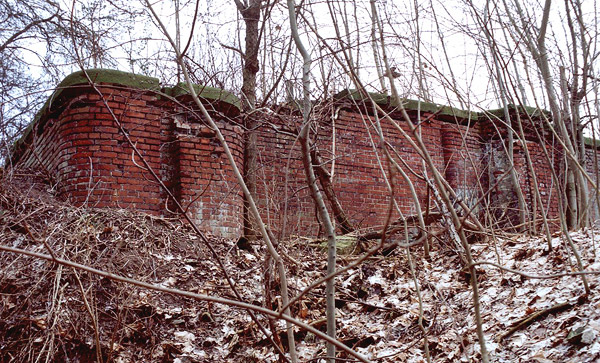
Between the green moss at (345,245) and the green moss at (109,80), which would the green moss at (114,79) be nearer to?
the green moss at (109,80)

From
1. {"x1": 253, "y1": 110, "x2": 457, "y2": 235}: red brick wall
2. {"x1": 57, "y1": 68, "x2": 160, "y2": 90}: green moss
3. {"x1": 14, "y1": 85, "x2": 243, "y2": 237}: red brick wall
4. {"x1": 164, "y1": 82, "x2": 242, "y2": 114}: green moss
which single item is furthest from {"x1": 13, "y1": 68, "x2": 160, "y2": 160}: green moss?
{"x1": 253, "y1": 110, "x2": 457, "y2": 235}: red brick wall

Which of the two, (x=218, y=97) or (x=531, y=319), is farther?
(x=218, y=97)

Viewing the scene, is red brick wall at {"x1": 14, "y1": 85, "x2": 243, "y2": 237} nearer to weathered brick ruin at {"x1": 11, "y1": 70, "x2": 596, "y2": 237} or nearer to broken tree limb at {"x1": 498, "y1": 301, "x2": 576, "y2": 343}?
weathered brick ruin at {"x1": 11, "y1": 70, "x2": 596, "y2": 237}

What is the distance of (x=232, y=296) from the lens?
15.9 feet

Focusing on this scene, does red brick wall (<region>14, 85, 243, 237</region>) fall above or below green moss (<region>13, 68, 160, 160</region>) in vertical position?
below

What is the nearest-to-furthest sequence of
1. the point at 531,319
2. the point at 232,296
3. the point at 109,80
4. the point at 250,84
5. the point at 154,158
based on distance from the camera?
the point at 531,319, the point at 232,296, the point at 109,80, the point at 154,158, the point at 250,84

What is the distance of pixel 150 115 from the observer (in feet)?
21.3

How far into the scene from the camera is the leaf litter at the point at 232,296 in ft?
11.5

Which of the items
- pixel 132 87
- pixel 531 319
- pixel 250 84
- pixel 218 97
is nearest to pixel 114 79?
pixel 132 87

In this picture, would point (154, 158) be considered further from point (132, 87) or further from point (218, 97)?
point (218, 97)

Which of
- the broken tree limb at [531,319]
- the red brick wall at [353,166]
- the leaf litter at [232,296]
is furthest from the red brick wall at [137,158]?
the broken tree limb at [531,319]

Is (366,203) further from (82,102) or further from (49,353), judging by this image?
(49,353)

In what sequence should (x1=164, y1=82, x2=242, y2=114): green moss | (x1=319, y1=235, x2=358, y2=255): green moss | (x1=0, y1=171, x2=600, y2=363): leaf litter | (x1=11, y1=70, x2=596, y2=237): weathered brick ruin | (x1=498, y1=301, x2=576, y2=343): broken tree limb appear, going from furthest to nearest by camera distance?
(x1=164, y1=82, x2=242, y2=114): green moss → (x1=11, y1=70, x2=596, y2=237): weathered brick ruin → (x1=319, y1=235, x2=358, y2=255): green moss → (x1=0, y1=171, x2=600, y2=363): leaf litter → (x1=498, y1=301, x2=576, y2=343): broken tree limb

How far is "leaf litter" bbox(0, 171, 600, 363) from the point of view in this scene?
11.5 ft
